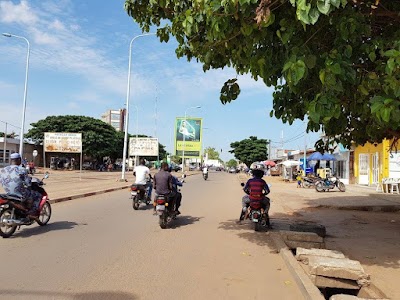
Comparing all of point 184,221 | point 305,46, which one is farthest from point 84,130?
point 305,46

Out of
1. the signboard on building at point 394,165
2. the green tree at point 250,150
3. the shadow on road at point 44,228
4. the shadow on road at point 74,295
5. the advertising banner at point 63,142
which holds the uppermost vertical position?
the green tree at point 250,150

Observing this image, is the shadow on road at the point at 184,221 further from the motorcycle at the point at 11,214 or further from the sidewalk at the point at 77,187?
the sidewalk at the point at 77,187

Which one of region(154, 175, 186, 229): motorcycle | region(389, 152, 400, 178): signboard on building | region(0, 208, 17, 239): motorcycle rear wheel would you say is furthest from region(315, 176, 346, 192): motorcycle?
region(0, 208, 17, 239): motorcycle rear wheel

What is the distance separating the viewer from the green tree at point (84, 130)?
189 ft

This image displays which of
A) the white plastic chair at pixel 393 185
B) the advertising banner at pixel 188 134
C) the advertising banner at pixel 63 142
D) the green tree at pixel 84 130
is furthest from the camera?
the advertising banner at pixel 188 134

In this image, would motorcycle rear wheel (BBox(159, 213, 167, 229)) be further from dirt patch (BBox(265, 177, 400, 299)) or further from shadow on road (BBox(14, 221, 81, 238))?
dirt patch (BBox(265, 177, 400, 299))

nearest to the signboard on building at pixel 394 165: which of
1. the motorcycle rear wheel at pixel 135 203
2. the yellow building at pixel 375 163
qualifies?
the yellow building at pixel 375 163

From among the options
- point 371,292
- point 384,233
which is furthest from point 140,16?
point 384,233

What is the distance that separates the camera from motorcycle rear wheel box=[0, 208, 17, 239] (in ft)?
25.6

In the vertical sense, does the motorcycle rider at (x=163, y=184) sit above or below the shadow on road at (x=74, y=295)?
above

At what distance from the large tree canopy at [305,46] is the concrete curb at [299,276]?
1.99 metres

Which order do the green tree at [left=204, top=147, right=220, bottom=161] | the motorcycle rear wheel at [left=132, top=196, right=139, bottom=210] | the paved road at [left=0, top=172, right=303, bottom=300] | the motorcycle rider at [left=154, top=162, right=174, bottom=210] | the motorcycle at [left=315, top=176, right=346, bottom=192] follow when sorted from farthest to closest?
the green tree at [left=204, top=147, right=220, bottom=161], the motorcycle at [left=315, top=176, right=346, bottom=192], the motorcycle rear wheel at [left=132, top=196, right=139, bottom=210], the motorcycle rider at [left=154, top=162, right=174, bottom=210], the paved road at [left=0, top=172, right=303, bottom=300]

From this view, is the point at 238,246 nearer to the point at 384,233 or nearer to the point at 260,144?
the point at 384,233

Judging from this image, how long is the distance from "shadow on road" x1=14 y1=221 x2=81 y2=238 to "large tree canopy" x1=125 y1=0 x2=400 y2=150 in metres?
4.91
